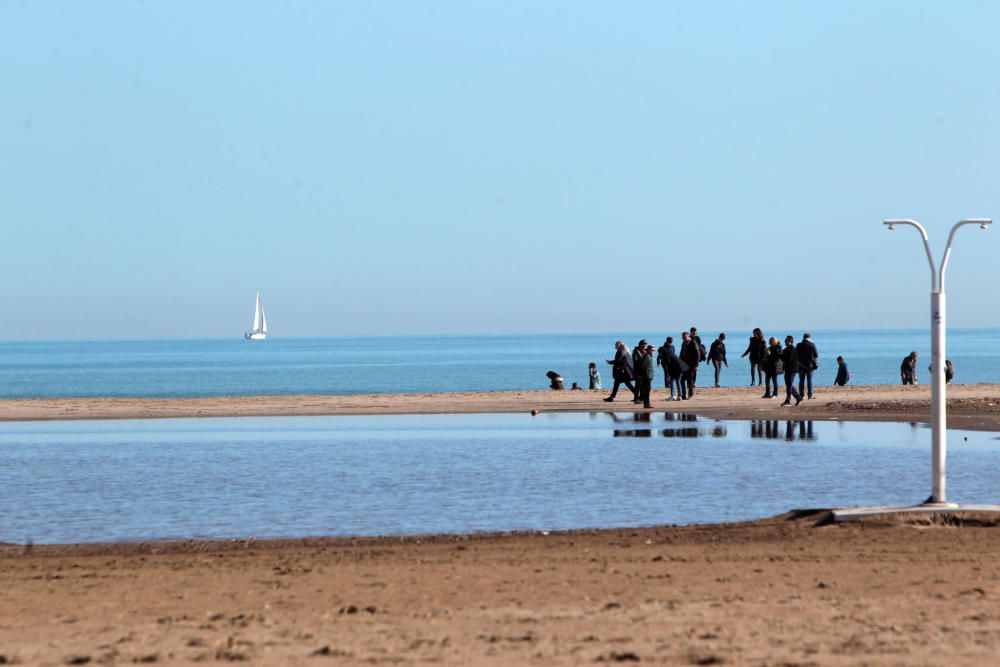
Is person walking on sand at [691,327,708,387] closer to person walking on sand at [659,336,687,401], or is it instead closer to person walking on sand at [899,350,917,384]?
person walking on sand at [659,336,687,401]

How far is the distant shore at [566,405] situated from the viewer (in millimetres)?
34969

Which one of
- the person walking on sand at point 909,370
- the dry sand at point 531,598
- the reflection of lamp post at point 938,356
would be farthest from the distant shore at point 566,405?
the dry sand at point 531,598

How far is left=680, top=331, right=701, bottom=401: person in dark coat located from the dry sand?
2390cm

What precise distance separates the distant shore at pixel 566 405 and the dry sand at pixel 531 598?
18391 mm

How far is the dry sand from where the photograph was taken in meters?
9.17

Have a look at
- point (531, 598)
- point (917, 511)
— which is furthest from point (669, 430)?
point (531, 598)

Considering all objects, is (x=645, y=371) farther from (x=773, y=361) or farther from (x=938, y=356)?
(x=938, y=356)

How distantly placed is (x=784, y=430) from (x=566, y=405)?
11373 millimetres

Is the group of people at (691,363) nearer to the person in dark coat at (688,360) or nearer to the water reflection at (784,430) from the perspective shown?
the person in dark coat at (688,360)

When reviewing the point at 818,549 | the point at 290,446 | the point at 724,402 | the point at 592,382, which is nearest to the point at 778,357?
the point at 724,402

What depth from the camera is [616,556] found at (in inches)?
524

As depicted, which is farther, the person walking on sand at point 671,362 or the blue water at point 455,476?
the person walking on sand at point 671,362

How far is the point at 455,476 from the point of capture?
21.5 m

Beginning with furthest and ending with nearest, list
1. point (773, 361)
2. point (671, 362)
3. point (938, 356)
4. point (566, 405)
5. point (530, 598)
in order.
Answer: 1. point (566, 405)
2. point (671, 362)
3. point (773, 361)
4. point (938, 356)
5. point (530, 598)
